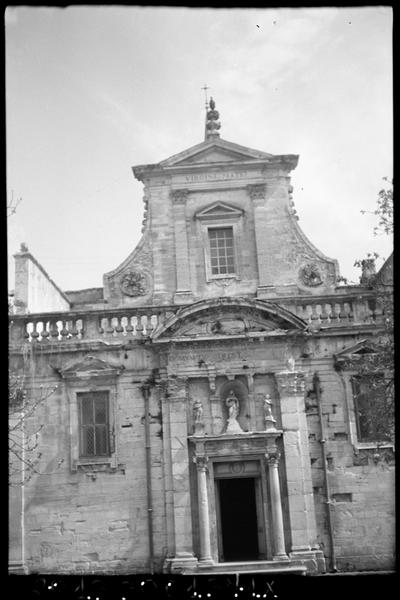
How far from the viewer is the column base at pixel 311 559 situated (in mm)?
13688

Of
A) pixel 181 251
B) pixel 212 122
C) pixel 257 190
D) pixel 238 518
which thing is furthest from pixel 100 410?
pixel 212 122

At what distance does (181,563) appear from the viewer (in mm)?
13664

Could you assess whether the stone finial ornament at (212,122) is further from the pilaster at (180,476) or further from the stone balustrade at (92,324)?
the pilaster at (180,476)

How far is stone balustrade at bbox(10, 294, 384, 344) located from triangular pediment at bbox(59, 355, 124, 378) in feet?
1.75

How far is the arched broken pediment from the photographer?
1480 centimetres

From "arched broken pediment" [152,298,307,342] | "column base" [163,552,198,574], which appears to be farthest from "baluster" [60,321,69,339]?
"column base" [163,552,198,574]

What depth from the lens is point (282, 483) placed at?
564 inches

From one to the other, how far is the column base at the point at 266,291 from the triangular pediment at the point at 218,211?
6.26ft

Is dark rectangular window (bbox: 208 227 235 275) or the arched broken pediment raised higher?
dark rectangular window (bbox: 208 227 235 275)

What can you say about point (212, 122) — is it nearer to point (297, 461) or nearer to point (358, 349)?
point (358, 349)

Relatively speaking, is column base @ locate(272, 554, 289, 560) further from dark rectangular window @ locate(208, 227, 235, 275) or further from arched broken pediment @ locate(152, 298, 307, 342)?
dark rectangular window @ locate(208, 227, 235, 275)

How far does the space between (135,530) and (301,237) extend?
7645mm

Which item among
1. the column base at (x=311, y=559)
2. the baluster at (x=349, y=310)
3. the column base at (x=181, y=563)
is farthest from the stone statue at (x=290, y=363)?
the column base at (x=181, y=563)
